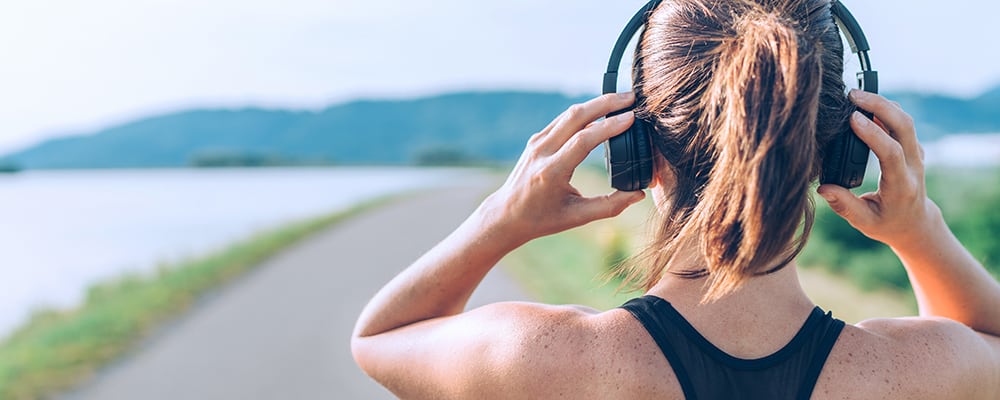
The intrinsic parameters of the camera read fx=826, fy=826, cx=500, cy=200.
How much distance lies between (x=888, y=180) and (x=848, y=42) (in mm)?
394

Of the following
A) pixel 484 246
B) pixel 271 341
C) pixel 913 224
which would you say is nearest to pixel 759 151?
pixel 913 224

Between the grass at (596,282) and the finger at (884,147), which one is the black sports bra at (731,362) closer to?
Answer: the finger at (884,147)

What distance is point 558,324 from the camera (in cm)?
131

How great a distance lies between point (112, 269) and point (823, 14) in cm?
1280

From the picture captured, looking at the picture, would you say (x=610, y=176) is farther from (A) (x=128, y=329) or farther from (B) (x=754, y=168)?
(A) (x=128, y=329)

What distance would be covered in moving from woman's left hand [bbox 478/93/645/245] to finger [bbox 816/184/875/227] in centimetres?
30

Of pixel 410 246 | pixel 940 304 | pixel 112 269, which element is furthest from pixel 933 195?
pixel 112 269

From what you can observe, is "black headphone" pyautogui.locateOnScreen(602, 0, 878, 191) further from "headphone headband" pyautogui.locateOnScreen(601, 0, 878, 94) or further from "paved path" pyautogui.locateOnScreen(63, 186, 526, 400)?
"paved path" pyautogui.locateOnScreen(63, 186, 526, 400)

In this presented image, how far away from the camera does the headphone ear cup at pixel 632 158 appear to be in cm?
137

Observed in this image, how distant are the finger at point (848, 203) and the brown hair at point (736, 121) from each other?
0.14 feet

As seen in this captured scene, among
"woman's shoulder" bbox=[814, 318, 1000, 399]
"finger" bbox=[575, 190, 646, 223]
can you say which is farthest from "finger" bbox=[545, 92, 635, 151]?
"woman's shoulder" bbox=[814, 318, 1000, 399]

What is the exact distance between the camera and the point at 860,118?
4.29 feet

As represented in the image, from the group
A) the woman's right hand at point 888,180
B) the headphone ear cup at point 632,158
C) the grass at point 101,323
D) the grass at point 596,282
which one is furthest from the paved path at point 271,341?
the woman's right hand at point 888,180

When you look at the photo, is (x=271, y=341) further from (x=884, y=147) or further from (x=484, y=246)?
(x=884, y=147)
